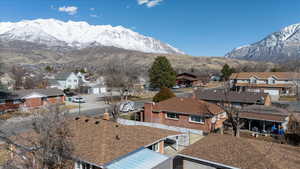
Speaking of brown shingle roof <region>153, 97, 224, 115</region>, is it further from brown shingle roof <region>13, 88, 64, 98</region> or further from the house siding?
brown shingle roof <region>13, 88, 64, 98</region>

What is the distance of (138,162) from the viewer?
1284 cm

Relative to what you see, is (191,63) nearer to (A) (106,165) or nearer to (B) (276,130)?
(B) (276,130)

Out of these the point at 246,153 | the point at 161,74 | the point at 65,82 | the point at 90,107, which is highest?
the point at 161,74

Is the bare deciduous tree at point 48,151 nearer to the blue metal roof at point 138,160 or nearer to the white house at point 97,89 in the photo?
the blue metal roof at point 138,160

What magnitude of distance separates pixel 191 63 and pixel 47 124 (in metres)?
175

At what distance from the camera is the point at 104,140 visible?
14891mm

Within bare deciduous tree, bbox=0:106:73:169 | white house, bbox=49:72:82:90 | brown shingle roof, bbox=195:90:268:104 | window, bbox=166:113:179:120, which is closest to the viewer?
bare deciduous tree, bbox=0:106:73:169

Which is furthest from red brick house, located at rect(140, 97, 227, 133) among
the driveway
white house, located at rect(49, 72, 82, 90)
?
white house, located at rect(49, 72, 82, 90)

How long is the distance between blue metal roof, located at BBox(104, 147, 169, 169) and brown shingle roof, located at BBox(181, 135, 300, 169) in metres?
2.21

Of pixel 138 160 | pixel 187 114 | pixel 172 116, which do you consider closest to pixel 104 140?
pixel 138 160

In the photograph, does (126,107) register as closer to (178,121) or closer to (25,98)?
(178,121)

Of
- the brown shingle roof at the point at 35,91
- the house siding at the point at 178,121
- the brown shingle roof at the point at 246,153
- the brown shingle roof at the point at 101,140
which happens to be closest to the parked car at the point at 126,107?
the house siding at the point at 178,121

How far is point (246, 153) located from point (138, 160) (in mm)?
7083

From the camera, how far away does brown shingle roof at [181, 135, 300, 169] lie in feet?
38.3
